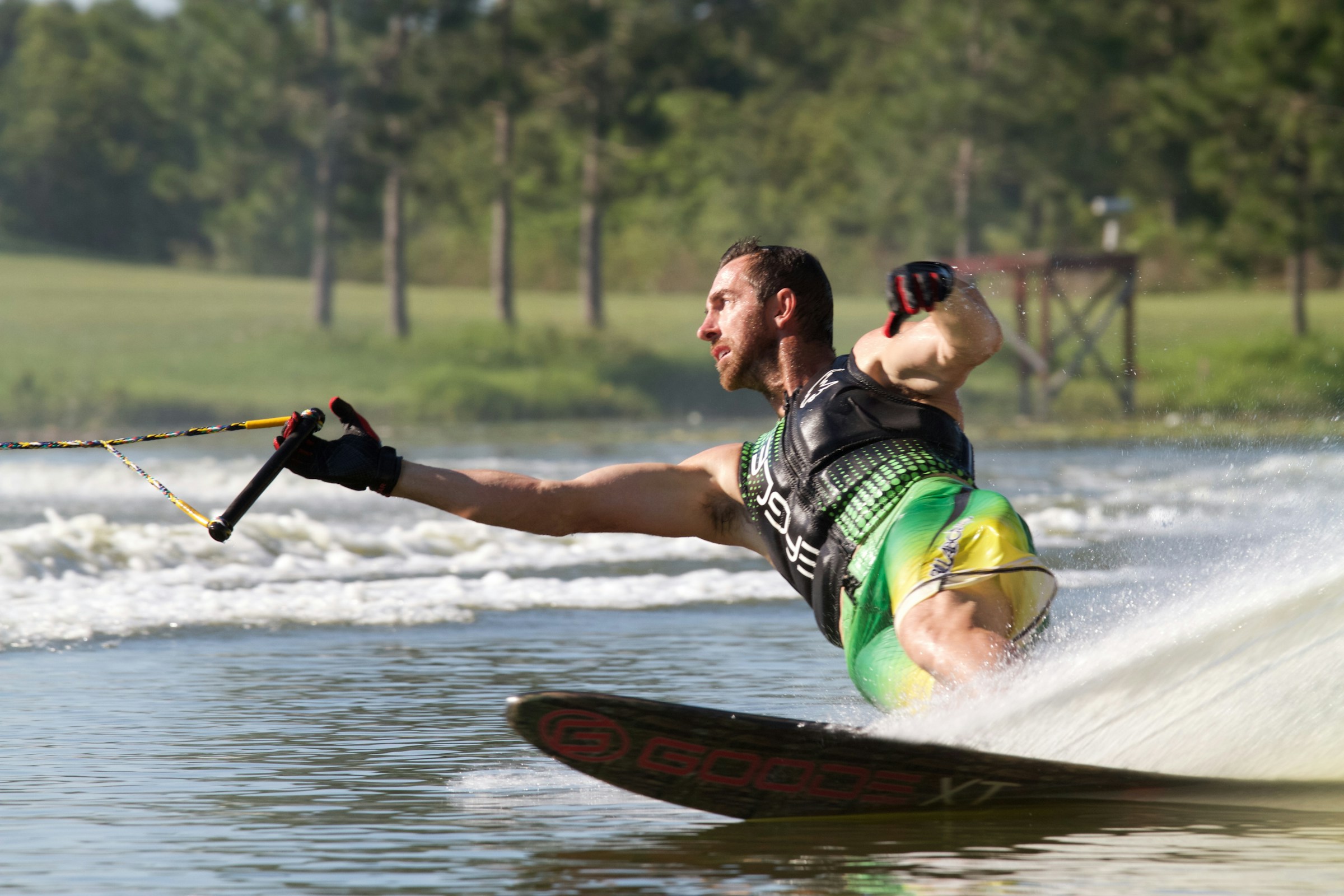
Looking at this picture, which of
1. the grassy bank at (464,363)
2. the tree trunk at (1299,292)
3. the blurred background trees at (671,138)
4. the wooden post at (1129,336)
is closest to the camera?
the wooden post at (1129,336)

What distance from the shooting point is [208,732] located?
669 centimetres

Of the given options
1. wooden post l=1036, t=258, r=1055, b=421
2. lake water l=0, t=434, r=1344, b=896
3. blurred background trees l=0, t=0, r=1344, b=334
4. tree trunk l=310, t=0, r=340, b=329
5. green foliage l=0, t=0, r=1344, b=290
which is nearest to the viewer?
lake water l=0, t=434, r=1344, b=896

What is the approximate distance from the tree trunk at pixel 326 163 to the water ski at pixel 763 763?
45917 mm

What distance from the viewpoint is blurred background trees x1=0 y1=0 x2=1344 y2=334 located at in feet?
151

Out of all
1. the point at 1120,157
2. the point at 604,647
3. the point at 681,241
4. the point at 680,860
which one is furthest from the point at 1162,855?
the point at 681,241

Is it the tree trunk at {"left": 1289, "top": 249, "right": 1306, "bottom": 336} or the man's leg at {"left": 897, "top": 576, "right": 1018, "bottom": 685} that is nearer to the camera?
the man's leg at {"left": 897, "top": 576, "right": 1018, "bottom": 685}

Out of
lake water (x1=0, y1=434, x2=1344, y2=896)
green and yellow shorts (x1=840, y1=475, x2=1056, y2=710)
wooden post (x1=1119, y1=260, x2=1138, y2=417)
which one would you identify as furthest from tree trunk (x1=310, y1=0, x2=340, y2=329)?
green and yellow shorts (x1=840, y1=475, x2=1056, y2=710)

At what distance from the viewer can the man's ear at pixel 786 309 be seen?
18.7 feet

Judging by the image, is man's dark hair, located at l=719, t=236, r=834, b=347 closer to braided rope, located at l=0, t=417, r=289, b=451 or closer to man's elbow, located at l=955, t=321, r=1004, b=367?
man's elbow, located at l=955, t=321, r=1004, b=367

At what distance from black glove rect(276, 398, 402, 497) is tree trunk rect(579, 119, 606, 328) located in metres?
45.0

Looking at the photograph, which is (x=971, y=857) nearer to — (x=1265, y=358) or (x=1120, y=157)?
(x=1265, y=358)

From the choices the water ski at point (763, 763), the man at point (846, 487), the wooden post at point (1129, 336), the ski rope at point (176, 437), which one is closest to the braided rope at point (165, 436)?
the ski rope at point (176, 437)

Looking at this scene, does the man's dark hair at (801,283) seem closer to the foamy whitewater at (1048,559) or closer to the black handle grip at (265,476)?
the foamy whitewater at (1048,559)

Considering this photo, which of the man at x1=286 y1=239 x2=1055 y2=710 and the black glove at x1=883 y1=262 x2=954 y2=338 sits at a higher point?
the black glove at x1=883 y1=262 x2=954 y2=338
